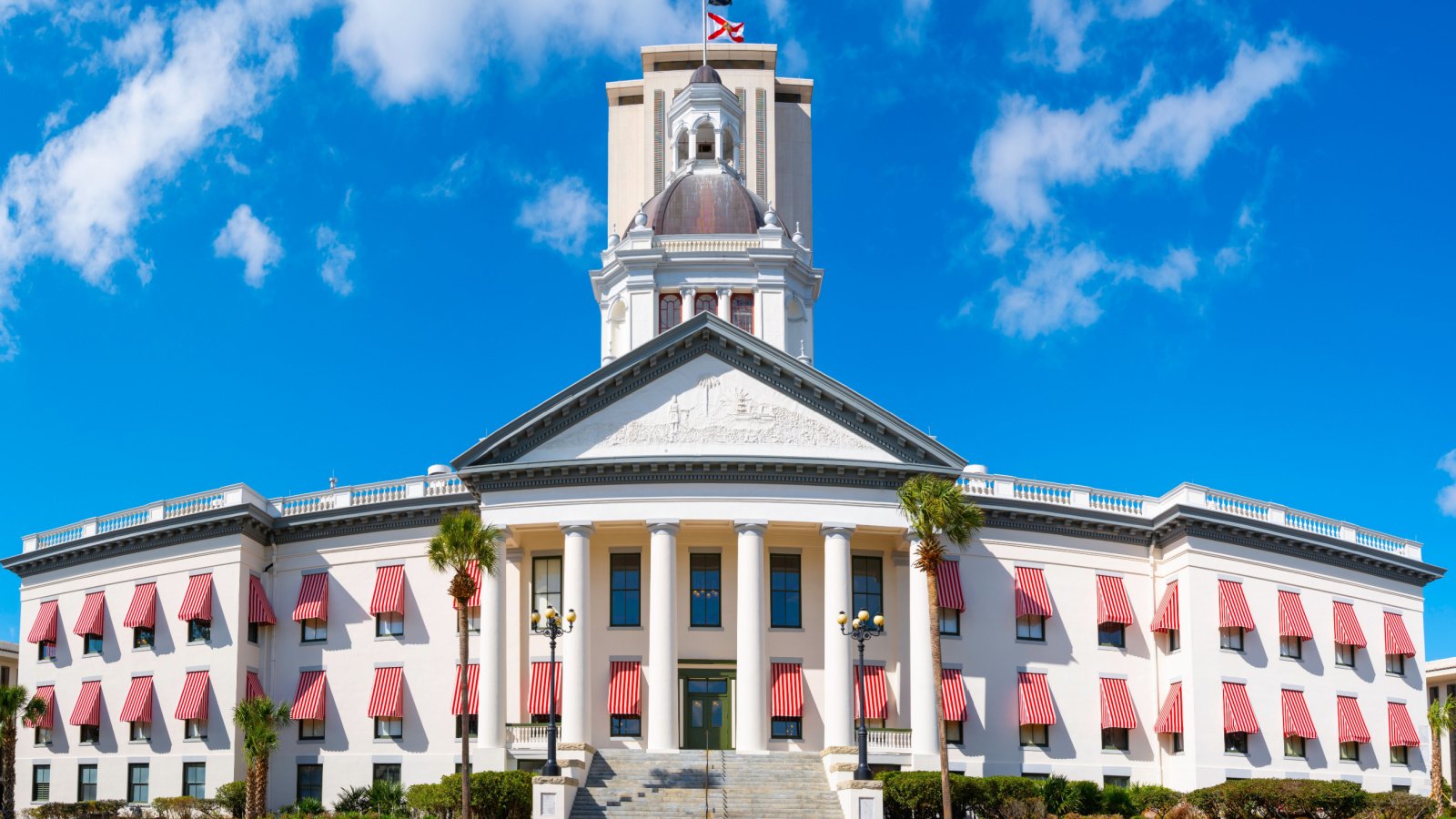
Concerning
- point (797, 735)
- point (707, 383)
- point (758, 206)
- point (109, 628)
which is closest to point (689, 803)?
point (797, 735)

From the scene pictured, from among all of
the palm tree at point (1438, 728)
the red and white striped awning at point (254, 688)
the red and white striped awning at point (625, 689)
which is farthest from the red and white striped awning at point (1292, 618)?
the red and white striped awning at point (254, 688)

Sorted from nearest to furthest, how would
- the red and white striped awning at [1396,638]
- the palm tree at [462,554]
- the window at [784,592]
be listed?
the palm tree at [462,554] → the window at [784,592] → the red and white striped awning at [1396,638]

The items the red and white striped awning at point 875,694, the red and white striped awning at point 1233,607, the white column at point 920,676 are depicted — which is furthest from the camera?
the red and white striped awning at point 1233,607

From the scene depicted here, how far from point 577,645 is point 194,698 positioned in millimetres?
14556

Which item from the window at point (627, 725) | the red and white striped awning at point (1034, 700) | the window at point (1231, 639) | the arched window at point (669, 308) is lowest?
the window at point (627, 725)

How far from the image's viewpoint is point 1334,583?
58000 millimetres

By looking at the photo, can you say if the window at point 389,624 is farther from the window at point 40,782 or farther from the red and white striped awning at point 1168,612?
the red and white striped awning at point 1168,612

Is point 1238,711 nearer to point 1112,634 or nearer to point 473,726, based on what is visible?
point 1112,634

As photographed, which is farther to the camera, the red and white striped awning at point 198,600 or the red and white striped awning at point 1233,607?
the red and white striped awning at point 198,600

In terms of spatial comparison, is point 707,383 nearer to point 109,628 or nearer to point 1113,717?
point 1113,717

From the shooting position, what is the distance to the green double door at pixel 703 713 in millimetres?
52062

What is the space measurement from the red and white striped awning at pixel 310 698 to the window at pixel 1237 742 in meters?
30.3

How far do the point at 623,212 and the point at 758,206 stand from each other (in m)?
17.0

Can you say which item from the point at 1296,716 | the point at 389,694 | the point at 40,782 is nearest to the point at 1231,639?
the point at 1296,716
